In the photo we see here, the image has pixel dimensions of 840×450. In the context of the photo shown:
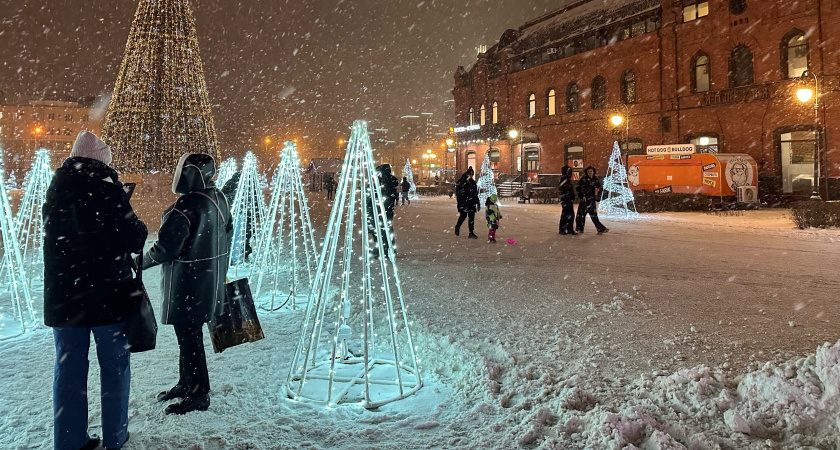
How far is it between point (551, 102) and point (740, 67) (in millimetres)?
12702

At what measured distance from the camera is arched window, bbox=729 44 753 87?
25125 millimetres

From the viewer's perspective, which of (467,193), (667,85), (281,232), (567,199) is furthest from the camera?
(667,85)

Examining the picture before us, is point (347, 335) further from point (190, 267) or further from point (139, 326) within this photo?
point (139, 326)

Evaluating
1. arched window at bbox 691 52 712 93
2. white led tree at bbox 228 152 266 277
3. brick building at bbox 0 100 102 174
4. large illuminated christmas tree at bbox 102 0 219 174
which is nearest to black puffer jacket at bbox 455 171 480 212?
white led tree at bbox 228 152 266 277

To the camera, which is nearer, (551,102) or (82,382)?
(82,382)

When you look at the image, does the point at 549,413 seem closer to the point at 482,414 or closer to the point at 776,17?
the point at 482,414

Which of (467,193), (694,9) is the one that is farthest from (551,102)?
(467,193)

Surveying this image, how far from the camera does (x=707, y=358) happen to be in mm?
4605

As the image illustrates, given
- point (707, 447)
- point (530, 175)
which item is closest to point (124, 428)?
point (707, 447)

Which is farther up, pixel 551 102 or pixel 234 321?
pixel 551 102

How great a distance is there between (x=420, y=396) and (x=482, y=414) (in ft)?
1.79

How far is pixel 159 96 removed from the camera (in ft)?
78.9

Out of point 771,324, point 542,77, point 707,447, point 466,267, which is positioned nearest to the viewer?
point 707,447

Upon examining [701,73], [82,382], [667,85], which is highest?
[701,73]
